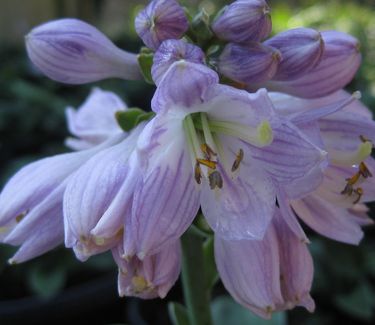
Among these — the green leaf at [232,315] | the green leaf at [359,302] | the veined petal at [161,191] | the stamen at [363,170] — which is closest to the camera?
the veined petal at [161,191]

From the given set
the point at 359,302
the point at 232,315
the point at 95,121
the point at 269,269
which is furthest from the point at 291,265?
the point at 359,302

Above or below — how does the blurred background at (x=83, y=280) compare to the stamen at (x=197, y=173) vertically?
below

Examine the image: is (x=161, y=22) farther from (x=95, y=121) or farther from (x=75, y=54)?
(x=95, y=121)

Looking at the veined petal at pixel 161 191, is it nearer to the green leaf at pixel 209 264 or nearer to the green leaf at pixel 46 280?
the green leaf at pixel 209 264

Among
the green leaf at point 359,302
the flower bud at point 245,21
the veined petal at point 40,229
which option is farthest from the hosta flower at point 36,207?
the green leaf at point 359,302

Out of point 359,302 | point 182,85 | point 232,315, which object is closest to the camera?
point 182,85
